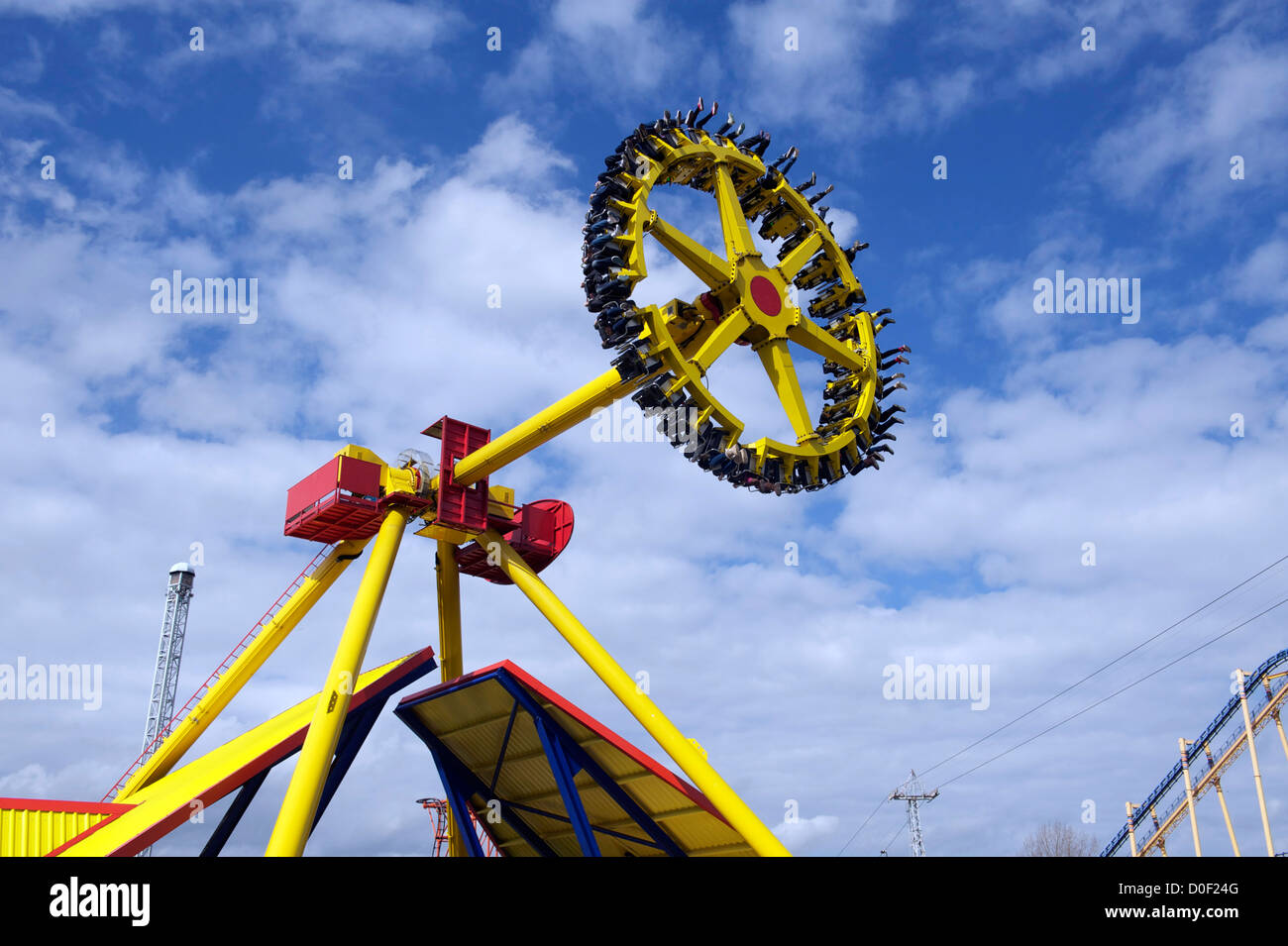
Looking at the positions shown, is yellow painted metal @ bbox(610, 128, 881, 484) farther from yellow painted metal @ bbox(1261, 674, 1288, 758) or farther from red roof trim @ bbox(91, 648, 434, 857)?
yellow painted metal @ bbox(1261, 674, 1288, 758)

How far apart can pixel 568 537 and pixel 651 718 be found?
8.08 metres

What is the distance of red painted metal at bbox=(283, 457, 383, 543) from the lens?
26000 mm

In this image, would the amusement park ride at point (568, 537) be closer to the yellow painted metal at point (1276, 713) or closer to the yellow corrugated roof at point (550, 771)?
the yellow corrugated roof at point (550, 771)

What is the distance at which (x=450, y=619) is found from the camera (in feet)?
94.0

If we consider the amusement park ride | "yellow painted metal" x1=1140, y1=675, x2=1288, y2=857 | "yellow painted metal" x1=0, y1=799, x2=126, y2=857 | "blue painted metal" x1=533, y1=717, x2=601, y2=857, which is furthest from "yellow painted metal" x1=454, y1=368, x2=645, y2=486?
"yellow painted metal" x1=1140, y1=675, x2=1288, y2=857

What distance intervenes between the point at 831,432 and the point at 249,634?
49.5ft

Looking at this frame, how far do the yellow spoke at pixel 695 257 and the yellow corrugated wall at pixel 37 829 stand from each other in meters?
17.0

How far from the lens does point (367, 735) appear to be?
82.1 feet

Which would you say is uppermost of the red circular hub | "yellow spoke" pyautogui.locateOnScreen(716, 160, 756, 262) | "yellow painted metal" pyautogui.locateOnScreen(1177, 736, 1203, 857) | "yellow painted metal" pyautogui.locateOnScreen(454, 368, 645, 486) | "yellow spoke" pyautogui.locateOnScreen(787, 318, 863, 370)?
"yellow spoke" pyautogui.locateOnScreen(716, 160, 756, 262)

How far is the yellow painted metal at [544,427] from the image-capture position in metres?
23.5

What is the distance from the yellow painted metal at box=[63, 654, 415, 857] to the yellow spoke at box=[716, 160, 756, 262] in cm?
1246
